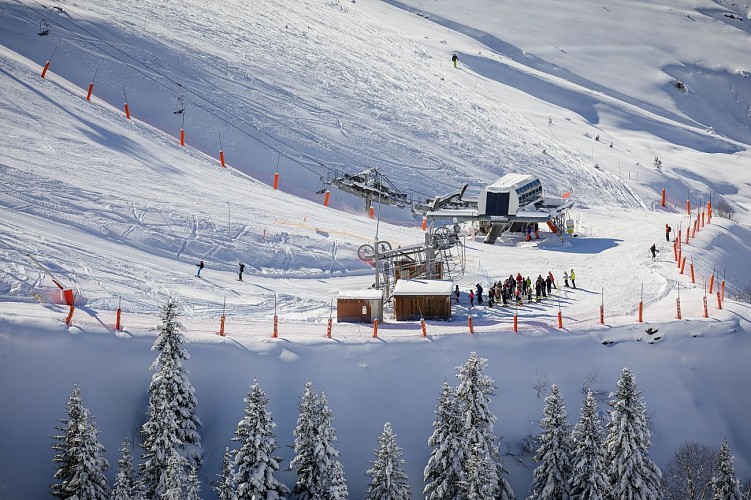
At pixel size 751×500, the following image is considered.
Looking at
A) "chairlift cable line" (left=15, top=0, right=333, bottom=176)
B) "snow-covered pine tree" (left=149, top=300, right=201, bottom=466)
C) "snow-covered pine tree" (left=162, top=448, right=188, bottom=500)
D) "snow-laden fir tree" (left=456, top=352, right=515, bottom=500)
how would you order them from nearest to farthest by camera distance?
"snow-covered pine tree" (left=162, top=448, right=188, bottom=500) < "snow-covered pine tree" (left=149, top=300, right=201, bottom=466) < "snow-laden fir tree" (left=456, top=352, right=515, bottom=500) < "chairlift cable line" (left=15, top=0, right=333, bottom=176)

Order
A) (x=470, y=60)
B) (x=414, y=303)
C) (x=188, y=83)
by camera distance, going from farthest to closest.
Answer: (x=470, y=60), (x=188, y=83), (x=414, y=303)

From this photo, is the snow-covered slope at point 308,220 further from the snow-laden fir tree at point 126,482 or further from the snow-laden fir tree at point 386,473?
the snow-laden fir tree at point 126,482

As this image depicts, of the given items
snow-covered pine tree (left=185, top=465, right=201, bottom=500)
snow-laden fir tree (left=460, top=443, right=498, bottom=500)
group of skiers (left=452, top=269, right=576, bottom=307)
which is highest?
group of skiers (left=452, top=269, right=576, bottom=307)

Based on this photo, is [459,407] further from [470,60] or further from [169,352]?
[470,60]

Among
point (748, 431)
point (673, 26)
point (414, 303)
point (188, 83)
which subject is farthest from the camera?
point (673, 26)

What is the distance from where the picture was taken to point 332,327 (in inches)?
1277

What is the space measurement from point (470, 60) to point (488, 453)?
59567 mm

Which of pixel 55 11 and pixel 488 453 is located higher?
pixel 55 11

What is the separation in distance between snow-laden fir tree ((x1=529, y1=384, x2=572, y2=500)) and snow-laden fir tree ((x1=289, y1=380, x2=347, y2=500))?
5304 mm

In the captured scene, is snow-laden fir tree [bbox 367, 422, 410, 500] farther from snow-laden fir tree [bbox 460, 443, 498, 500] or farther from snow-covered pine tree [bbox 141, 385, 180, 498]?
snow-covered pine tree [bbox 141, 385, 180, 498]

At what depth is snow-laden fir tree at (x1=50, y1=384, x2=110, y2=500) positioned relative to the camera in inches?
931

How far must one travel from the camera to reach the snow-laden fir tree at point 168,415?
24609mm

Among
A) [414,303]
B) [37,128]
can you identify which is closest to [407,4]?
[37,128]

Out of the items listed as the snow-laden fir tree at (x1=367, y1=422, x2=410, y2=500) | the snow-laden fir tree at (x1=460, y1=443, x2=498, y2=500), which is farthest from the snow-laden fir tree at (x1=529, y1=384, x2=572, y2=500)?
the snow-laden fir tree at (x1=367, y1=422, x2=410, y2=500)
